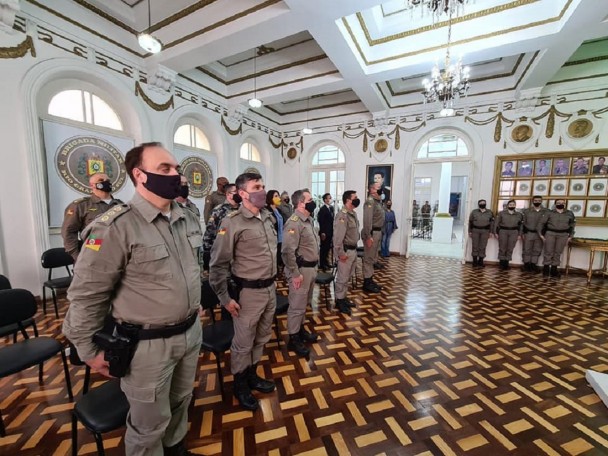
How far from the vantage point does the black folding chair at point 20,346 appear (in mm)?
1601

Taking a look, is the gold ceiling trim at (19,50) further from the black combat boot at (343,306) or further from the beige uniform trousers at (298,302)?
the black combat boot at (343,306)

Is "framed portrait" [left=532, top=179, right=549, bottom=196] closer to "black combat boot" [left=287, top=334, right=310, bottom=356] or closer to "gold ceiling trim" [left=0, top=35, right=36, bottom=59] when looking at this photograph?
"black combat boot" [left=287, top=334, right=310, bottom=356]

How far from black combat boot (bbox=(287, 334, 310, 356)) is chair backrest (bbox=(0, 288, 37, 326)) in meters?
2.11

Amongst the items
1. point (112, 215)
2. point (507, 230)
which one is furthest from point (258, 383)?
point (507, 230)

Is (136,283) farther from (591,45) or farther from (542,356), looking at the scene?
(591,45)

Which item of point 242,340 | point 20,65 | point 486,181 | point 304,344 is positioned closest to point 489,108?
point 486,181

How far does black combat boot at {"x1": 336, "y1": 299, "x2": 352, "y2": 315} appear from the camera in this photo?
3.46m

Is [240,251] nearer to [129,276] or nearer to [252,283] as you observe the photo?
Answer: [252,283]

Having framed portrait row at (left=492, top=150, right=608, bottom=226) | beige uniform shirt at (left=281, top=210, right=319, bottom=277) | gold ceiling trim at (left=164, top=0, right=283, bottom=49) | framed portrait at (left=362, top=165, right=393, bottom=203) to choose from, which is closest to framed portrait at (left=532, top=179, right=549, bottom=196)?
framed portrait row at (left=492, top=150, right=608, bottom=226)

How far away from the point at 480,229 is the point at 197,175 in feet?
22.7

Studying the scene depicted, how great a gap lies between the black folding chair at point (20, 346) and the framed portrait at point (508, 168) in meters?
8.29

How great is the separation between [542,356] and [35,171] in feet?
20.9

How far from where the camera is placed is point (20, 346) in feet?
5.85

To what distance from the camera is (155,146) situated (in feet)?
3.84
